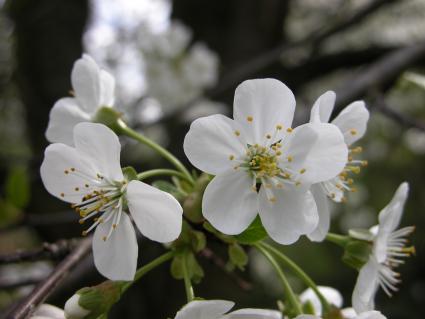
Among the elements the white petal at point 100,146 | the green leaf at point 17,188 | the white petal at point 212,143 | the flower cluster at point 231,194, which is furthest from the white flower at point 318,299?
the green leaf at point 17,188

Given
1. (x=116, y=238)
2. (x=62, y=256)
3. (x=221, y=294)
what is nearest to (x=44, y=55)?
(x=221, y=294)

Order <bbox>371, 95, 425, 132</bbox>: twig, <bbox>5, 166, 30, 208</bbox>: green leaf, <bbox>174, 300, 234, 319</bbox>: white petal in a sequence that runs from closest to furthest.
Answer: <bbox>174, 300, 234, 319</bbox>: white petal < <bbox>371, 95, 425, 132</bbox>: twig < <bbox>5, 166, 30, 208</bbox>: green leaf

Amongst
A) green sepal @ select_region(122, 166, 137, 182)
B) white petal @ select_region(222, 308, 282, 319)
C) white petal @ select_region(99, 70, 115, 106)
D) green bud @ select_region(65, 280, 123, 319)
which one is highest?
white petal @ select_region(99, 70, 115, 106)

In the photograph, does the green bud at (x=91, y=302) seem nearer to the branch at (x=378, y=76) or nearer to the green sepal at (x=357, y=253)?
the green sepal at (x=357, y=253)

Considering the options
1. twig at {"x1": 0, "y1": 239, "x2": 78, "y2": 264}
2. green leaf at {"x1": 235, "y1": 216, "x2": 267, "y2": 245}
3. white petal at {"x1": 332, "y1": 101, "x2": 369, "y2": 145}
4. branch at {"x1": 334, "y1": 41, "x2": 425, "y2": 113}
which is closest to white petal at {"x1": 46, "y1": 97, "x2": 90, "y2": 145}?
twig at {"x1": 0, "y1": 239, "x2": 78, "y2": 264}

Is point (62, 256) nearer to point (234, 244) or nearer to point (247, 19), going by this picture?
point (234, 244)

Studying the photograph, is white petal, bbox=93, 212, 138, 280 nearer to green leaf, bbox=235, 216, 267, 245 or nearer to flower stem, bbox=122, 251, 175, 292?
flower stem, bbox=122, 251, 175, 292

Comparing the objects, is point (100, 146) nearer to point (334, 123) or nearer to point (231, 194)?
point (231, 194)

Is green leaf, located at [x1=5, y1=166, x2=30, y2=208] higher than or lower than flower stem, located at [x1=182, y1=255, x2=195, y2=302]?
lower
